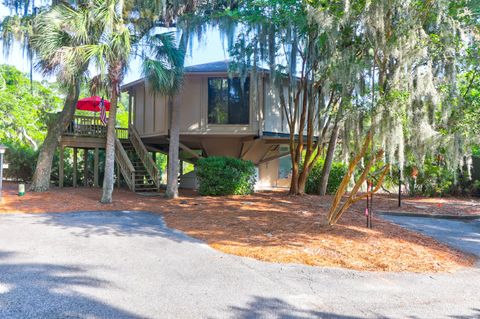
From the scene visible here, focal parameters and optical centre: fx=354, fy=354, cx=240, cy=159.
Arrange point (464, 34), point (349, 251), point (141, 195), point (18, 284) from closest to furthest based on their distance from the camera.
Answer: point (18, 284)
point (349, 251)
point (464, 34)
point (141, 195)

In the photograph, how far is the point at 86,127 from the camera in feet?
47.3

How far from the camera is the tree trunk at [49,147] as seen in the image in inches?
448

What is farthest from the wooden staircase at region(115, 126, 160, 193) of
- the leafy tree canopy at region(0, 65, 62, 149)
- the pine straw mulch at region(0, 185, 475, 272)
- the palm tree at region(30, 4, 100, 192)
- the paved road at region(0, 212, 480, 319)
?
the paved road at region(0, 212, 480, 319)

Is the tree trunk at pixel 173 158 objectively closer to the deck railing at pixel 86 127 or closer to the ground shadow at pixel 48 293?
the deck railing at pixel 86 127

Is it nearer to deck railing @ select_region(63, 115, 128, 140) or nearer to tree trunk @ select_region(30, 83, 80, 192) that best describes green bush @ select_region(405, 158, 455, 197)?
tree trunk @ select_region(30, 83, 80, 192)

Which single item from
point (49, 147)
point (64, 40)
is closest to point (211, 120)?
point (49, 147)

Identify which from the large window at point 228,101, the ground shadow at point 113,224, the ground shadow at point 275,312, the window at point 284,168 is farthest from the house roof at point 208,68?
the ground shadow at point 275,312

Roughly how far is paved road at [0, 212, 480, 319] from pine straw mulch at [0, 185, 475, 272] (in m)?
0.37

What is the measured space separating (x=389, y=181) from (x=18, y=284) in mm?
11935

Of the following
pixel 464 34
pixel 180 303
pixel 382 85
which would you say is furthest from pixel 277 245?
pixel 464 34

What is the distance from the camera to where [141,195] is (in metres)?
12.4

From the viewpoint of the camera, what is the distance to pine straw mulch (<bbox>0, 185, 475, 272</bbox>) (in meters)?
4.93

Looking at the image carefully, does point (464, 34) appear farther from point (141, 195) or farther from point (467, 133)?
point (141, 195)

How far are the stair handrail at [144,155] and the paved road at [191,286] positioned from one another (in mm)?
7967
